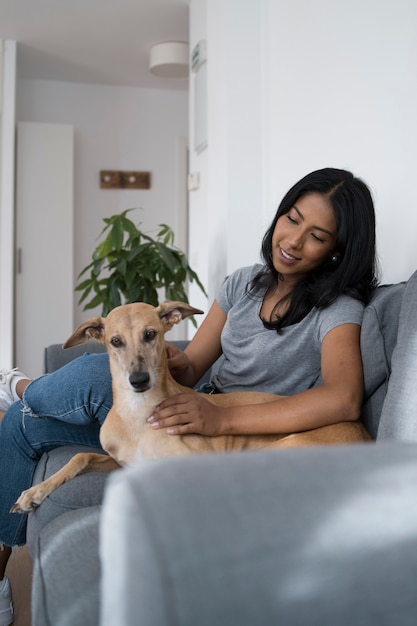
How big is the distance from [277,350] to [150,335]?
13.4 inches

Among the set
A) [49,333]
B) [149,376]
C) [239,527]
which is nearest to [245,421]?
[149,376]

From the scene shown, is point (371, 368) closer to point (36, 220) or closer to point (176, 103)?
point (36, 220)

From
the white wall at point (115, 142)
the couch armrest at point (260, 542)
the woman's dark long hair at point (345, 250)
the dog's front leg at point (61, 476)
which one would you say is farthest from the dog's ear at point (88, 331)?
the white wall at point (115, 142)

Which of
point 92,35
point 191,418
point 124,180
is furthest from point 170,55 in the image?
point 191,418

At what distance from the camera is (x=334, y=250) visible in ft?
6.01

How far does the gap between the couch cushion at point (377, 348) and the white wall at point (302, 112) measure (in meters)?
0.39

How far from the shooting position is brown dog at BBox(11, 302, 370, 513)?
157 cm

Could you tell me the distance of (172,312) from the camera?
6.05 feet

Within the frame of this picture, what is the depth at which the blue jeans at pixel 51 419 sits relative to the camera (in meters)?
1.81

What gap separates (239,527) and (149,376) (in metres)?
1.04

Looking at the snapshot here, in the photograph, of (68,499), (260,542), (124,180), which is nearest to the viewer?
(260,542)

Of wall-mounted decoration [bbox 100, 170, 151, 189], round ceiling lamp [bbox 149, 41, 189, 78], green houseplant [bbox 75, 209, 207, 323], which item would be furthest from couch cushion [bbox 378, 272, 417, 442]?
wall-mounted decoration [bbox 100, 170, 151, 189]

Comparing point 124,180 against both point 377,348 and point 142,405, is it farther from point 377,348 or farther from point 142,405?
point 377,348

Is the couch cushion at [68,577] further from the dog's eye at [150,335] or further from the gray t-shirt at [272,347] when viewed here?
the gray t-shirt at [272,347]
